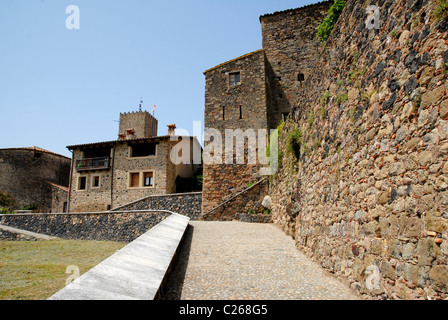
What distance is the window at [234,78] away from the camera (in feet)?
53.9

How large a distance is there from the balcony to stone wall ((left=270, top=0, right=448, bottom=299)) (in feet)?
75.6

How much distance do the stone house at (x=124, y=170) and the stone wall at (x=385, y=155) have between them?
19.9 metres

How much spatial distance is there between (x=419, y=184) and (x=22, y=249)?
1386cm

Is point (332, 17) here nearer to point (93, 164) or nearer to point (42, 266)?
point (42, 266)

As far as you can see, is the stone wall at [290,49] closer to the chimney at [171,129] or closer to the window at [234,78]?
the window at [234,78]

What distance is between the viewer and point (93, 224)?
559 inches

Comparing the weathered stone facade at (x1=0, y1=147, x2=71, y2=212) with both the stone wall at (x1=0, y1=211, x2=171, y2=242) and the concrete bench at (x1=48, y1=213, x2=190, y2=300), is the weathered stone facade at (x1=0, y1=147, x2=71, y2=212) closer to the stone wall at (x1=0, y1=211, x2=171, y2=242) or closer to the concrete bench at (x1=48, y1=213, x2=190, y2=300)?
the stone wall at (x1=0, y1=211, x2=171, y2=242)

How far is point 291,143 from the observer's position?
7.57 meters

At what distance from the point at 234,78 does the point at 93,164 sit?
15986 mm

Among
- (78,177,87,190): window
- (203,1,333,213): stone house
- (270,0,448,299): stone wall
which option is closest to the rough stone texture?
(78,177,87,190): window

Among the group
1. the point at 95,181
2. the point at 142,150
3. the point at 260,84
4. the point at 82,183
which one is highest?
the point at 260,84

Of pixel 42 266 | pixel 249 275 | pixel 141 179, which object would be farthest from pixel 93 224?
pixel 249 275

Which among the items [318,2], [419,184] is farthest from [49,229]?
[318,2]
